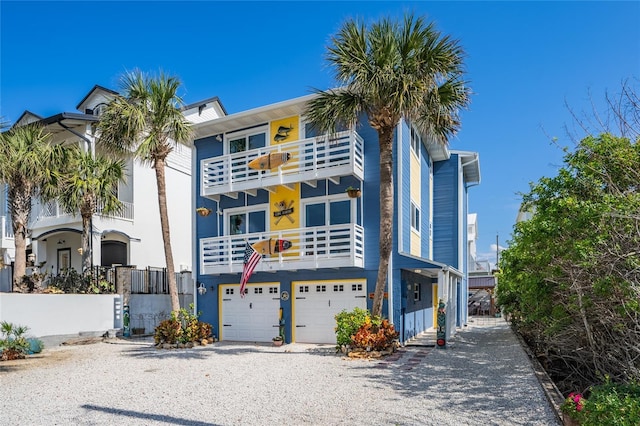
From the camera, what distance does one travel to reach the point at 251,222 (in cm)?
1923

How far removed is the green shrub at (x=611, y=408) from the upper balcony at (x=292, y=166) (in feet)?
34.9

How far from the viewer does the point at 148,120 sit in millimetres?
17250

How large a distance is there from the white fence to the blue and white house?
14.4 ft

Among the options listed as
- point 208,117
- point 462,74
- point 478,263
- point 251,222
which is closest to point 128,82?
point 251,222

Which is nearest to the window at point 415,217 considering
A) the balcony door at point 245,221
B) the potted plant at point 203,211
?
the balcony door at point 245,221

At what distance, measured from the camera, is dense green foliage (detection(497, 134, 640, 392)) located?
26.1 ft

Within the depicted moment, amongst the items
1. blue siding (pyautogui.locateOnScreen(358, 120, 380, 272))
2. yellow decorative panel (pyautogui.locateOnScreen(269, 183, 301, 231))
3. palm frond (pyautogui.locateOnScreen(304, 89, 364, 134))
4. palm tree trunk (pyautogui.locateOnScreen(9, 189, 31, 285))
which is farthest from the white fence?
palm frond (pyautogui.locateOnScreen(304, 89, 364, 134))

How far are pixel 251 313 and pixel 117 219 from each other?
31.7ft

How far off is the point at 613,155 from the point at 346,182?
9134 mm

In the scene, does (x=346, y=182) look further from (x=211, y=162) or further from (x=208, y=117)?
(x=208, y=117)

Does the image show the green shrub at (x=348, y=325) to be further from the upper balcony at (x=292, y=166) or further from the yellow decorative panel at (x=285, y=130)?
the yellow decorative panel at (x=285, y=130)

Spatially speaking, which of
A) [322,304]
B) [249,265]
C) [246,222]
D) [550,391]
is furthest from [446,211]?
[550,391]

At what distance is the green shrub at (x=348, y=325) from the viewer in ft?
48.5

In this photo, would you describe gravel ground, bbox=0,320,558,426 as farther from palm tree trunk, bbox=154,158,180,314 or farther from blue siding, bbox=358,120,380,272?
blue siding, bbox=358,120,380,272
